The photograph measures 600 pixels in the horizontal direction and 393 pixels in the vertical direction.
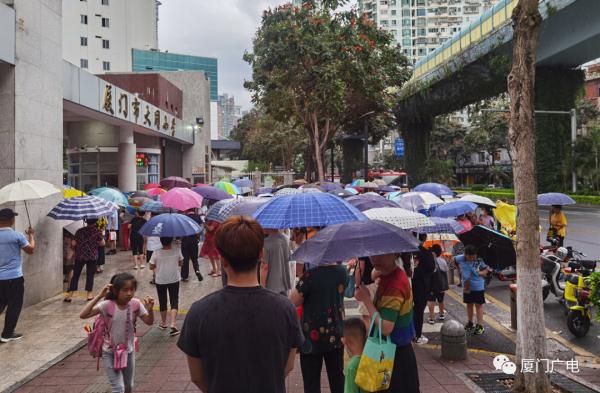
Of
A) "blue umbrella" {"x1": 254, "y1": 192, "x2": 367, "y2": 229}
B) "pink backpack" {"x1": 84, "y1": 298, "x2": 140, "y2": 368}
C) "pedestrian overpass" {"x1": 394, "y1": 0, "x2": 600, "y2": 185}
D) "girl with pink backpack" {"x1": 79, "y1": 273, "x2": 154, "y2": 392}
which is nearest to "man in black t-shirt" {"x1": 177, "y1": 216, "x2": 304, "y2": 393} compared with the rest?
"girl with pink backpack" {"x1": 79, "y1": 273, "x2": 154, "y2": 392}

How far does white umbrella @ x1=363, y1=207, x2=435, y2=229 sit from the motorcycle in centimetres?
267

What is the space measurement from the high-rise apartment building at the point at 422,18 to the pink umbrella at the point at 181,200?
94.2 metres

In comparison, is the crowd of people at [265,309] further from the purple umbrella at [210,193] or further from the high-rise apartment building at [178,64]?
the high-rise apartment building at [178,64]

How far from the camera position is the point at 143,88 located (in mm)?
26719

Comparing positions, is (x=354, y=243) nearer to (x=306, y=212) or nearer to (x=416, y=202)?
(x=306, y=212)

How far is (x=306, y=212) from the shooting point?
5453 millimetres

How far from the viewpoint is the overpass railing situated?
1011 inches

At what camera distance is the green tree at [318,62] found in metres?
22.2

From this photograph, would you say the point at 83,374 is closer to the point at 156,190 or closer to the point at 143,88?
the point at 156,190

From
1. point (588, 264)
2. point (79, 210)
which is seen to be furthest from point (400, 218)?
point (79, 210)

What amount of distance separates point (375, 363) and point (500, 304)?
631 cm

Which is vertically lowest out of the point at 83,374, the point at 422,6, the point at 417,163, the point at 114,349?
the point at 83,374

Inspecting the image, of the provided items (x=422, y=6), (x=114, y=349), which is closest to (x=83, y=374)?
(x=114, y=349)

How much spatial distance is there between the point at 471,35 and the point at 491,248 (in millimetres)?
26188
